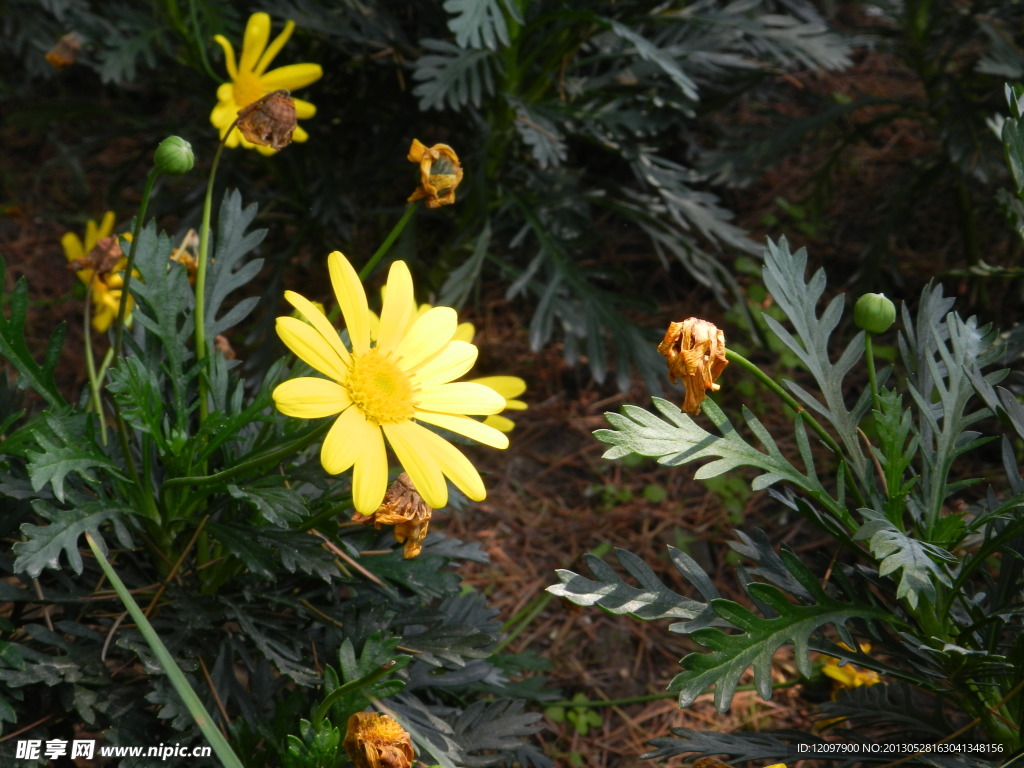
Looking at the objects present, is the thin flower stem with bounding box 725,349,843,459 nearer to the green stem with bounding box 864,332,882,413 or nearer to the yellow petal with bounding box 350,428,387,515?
the green stem with bounding box 864,332,882,413

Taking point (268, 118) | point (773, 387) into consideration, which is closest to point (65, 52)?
point (268, 118)

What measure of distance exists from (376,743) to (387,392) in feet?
1.23

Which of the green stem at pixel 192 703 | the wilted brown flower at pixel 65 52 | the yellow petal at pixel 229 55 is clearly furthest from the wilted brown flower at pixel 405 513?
the wilted brown flower at pixel 65 52

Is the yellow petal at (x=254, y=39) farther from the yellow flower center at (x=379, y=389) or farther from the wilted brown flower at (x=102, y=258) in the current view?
the yellow flower center at (x=379, y=389)

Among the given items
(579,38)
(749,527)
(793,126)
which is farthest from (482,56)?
(749,527)

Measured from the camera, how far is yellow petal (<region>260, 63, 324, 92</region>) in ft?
5.59

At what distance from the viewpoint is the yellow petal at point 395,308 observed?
1.10 meters

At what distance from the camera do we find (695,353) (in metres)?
0.97

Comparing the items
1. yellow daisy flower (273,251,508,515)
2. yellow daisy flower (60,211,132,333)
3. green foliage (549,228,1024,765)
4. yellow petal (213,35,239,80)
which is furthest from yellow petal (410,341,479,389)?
yellow petal (213,35,239,80)

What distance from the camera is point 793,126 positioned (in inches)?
81.9

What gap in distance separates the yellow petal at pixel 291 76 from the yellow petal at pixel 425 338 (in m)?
0.79

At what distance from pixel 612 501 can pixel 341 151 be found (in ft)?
3.34

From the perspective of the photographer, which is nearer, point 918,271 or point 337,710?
point 337,710

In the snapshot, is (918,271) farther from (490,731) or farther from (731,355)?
(490,731)
